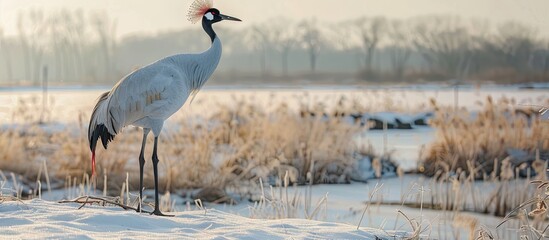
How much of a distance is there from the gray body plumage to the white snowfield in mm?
743

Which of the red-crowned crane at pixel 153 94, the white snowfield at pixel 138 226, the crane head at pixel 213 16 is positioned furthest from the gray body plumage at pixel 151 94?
the white snowfield at pixel 138 226

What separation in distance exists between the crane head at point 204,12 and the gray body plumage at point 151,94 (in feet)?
1.25

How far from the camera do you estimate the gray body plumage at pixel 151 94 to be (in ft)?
14.5

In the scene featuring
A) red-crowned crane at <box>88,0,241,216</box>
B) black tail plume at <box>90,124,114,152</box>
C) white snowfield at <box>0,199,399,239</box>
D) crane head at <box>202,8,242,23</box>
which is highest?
crane head at <box>202,8,242,23</box>

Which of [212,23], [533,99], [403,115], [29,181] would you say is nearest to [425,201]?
[212,23]

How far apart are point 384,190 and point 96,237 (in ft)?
17.0

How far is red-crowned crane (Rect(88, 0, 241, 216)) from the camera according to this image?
4413mm

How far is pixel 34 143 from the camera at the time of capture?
934 cm

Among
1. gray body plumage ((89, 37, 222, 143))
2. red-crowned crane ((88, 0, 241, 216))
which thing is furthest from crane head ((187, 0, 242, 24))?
gray body plumage ((89, 37, 222, 143))

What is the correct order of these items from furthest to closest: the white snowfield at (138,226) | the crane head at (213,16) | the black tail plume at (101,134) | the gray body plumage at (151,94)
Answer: the crane head at (213,16), the black tail plume at (101,134), the gray body plumage at (151,94), the white snowfield at (138,226)

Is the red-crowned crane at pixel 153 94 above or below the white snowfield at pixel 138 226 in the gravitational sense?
above

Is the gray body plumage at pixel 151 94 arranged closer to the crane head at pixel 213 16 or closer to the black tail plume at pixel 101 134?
the black tail plume at pixel 101 134

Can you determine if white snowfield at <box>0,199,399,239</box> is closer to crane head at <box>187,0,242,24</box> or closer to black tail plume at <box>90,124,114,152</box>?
black tail plume at <box>90,124,114,152</box>

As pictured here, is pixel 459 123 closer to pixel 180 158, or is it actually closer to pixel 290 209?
pixel 180 158
